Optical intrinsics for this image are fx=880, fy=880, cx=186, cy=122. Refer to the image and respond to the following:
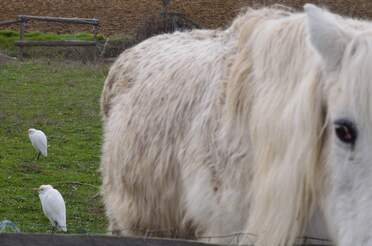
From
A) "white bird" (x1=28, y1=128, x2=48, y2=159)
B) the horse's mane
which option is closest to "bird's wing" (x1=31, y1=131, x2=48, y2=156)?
"white bird" (x1=28, y1=128, x2=48, y2=159)

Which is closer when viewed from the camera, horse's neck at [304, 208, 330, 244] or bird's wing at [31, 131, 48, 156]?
horse's neck at [304, 208, 330, 244]

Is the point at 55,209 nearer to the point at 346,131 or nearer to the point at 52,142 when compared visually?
the point at 52,142

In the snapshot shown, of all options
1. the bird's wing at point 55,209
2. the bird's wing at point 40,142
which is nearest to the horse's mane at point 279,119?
the bird's wing at point 55,209

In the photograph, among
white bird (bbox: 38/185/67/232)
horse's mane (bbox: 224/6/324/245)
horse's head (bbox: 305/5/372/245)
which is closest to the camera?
horse's head (bbox: 305/5/372/245)

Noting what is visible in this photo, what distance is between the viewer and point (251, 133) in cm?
350

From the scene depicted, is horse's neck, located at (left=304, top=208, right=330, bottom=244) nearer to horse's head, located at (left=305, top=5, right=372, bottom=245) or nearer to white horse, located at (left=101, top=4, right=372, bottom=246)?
white horse, located at (left=101, top=4, right=372, bottom=246)

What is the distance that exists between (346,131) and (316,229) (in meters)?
0.52

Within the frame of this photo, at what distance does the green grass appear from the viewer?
938 centimetres

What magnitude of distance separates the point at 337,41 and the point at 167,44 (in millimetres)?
2162

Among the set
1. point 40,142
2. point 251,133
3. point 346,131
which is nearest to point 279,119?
point 251,133

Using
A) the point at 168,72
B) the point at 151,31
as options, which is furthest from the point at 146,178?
the point at 151,31

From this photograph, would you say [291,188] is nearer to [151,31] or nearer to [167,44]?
[167,44]

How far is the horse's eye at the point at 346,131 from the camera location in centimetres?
293

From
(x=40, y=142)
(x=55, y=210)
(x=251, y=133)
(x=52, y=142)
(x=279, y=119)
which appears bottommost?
(x=52, y=142)
